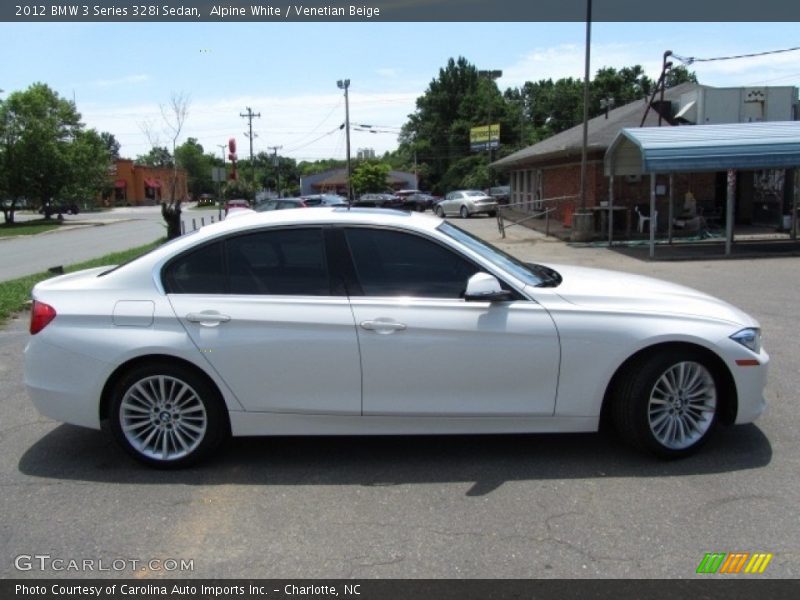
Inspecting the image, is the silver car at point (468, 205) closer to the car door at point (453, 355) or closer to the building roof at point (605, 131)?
the building roof at point (605, 131)

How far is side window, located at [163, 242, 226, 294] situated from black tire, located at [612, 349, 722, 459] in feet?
8.52

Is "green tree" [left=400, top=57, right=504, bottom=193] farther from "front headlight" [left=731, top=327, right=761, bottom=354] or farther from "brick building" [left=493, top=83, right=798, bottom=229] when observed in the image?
"front headlight" [left=731, top=327, right=761, bottom=354]

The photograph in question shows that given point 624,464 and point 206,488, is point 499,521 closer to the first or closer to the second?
point 624,464

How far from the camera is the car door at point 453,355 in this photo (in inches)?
164

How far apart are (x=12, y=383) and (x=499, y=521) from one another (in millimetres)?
4965

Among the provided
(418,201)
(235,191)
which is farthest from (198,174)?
(418,201)

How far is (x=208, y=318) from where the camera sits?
4230mm

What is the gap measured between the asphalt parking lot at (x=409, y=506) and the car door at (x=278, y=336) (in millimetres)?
510

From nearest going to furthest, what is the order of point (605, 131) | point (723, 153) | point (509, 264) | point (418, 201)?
point (509, 264) < point (723, 153) < point (605, 131) < point (418, 201)

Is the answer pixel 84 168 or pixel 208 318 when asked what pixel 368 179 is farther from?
pixel 208 318

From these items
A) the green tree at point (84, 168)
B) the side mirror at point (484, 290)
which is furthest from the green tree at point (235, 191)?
the side mirror at point (484, 290)

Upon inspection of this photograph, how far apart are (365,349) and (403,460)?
33.1 inches

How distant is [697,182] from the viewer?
2388cm
